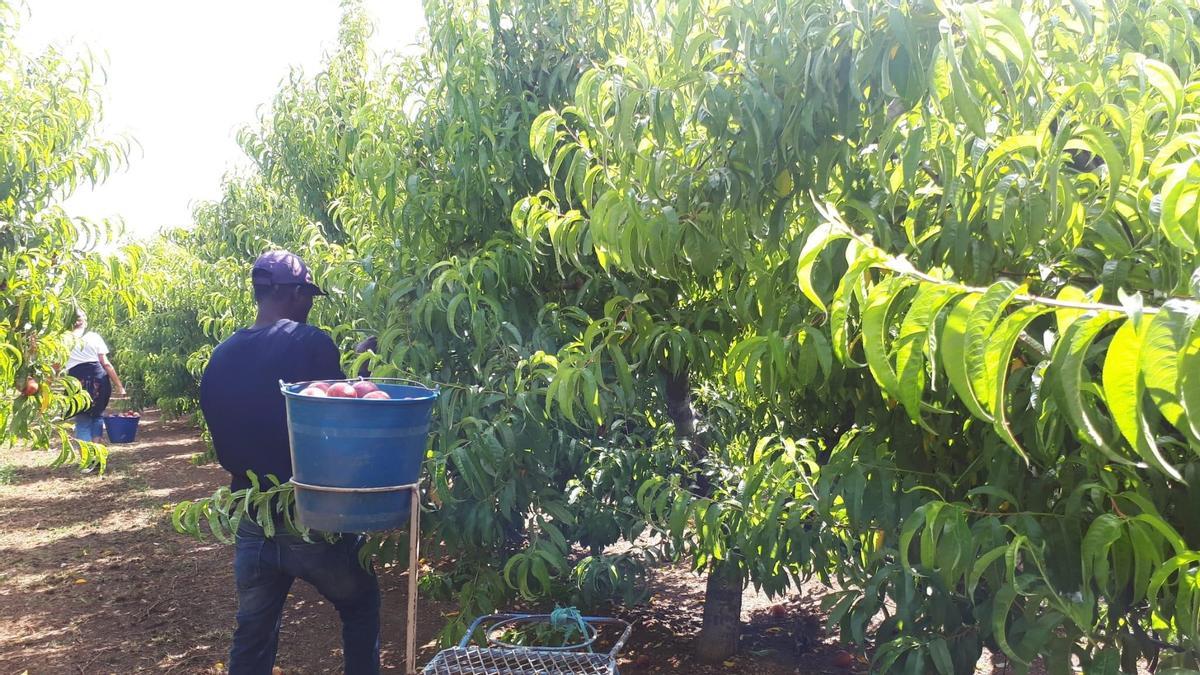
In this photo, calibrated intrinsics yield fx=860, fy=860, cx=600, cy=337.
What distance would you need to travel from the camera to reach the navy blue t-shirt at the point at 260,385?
287 cm

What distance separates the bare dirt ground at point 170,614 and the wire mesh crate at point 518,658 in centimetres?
88

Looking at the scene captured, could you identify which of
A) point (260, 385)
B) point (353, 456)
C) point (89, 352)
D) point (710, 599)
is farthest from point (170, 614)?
point (89, 352)

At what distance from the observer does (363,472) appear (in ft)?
7.91

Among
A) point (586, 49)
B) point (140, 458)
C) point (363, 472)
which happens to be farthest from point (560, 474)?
point (140, 458)

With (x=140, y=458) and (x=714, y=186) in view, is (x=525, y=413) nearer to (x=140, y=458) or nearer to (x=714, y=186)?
(x=714, y=186)

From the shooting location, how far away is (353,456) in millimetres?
2385

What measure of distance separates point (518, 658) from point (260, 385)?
127 cm

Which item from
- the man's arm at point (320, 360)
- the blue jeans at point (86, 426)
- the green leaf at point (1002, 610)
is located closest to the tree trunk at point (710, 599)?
the man's arm at point (320, 360)

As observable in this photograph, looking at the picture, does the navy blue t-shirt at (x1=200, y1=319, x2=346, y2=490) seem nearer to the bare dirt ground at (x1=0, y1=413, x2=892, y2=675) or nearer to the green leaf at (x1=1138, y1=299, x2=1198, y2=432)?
the bare dirt ground at (x1=0, y1=413, x2=892, y2=675)

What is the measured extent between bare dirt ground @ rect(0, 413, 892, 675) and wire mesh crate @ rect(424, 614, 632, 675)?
0.88 metres

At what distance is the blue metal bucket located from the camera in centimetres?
235

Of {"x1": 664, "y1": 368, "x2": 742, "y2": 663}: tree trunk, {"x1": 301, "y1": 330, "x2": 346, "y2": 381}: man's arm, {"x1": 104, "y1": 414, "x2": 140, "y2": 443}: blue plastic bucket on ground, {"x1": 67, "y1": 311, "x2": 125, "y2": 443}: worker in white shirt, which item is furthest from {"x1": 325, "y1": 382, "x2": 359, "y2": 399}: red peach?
{"x1": 104, "y1": 414, "x2": 140, "y2": 443}: blue plastic bucket on ground

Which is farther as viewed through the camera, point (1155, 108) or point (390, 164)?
point (390, 164)

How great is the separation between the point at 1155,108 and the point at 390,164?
2.62 meters
